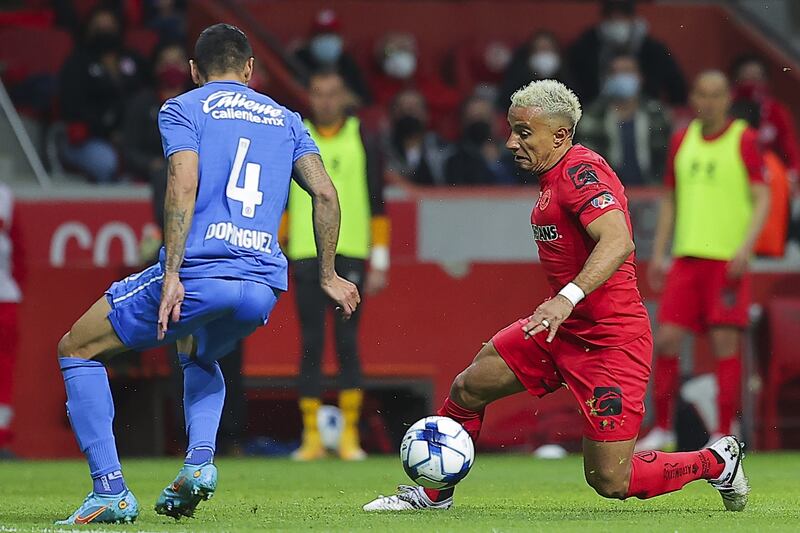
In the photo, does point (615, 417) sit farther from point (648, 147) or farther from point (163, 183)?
point (648, 147)

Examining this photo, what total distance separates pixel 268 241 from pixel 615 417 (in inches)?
63.9

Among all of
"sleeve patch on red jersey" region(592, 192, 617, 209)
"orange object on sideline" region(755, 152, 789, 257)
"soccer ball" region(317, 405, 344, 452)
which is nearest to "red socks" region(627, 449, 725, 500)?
"sleeve patch on red jersey" region(592, 192, 617, 209)

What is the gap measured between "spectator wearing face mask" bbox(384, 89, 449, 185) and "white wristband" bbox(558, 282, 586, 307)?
29.1 ft

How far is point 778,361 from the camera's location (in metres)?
12.4

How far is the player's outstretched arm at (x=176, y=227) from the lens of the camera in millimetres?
6340

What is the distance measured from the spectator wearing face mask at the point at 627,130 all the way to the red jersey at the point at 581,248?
25.8 ft

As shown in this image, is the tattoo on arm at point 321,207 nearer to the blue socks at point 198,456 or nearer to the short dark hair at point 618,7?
the blue socks at point 198,456

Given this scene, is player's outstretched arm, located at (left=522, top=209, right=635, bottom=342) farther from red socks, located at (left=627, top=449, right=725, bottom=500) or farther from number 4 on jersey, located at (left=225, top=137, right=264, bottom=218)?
number 4 on jersey, located at (left=225, top=137, right=264, bottom=218)

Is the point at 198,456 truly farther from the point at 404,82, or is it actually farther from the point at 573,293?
the point at 404,82

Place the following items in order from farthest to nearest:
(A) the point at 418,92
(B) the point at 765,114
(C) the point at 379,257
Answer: (A) the point at 418,92 → (B) the point at 765,114 → (C) the point at 379,257

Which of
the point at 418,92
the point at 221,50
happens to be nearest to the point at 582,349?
the point at 221,50

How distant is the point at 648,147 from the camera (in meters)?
15.5

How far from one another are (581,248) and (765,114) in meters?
8.32

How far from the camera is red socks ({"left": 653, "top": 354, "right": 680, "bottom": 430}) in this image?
11.0 meters
